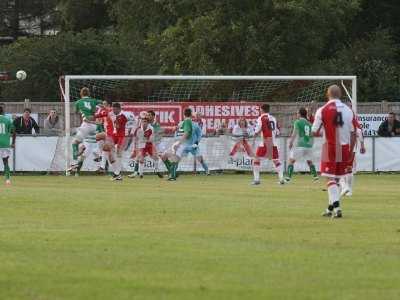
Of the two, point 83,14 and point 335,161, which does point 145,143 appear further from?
point 83,14

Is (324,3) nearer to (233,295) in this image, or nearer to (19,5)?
(19,5)

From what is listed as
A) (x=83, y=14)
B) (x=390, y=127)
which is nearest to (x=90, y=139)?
(x=390, y=127)

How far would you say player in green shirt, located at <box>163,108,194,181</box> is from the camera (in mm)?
34531

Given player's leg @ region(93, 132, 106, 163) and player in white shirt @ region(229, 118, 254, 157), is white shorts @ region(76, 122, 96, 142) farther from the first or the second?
player in white shirt @ region(229, 118, 254, 157)

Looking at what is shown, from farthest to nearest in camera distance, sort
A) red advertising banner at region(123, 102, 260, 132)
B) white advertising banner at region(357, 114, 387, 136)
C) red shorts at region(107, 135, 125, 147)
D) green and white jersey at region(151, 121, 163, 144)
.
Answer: white advertising banner at region(357, 114, 387, 136), red advertising banner at region(123, 102, 260, 132), green and white jersey at region(151, 121, 163, 144), red shorts at region(107, 135, 125, 147)

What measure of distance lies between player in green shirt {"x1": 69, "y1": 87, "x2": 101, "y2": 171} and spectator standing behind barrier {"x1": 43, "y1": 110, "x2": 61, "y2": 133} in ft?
9.28

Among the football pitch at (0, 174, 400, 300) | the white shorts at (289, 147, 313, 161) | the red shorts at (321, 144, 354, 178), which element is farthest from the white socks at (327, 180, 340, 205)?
the white shorts at (289, 147, 313, 161)

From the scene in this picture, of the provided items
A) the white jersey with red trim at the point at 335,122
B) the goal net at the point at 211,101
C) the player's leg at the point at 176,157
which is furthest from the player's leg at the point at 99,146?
the white jersey with red trim at the point at 335,122

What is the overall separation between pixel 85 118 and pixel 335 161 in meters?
17.0

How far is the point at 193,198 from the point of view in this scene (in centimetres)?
2420

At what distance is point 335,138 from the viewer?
65.0 feet

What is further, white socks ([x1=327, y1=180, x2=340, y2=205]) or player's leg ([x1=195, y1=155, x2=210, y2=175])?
player's leg ([x1=195, y1=155, x2=210, y2=175])

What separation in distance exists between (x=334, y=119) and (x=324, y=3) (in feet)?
111

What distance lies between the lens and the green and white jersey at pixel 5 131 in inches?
1236
